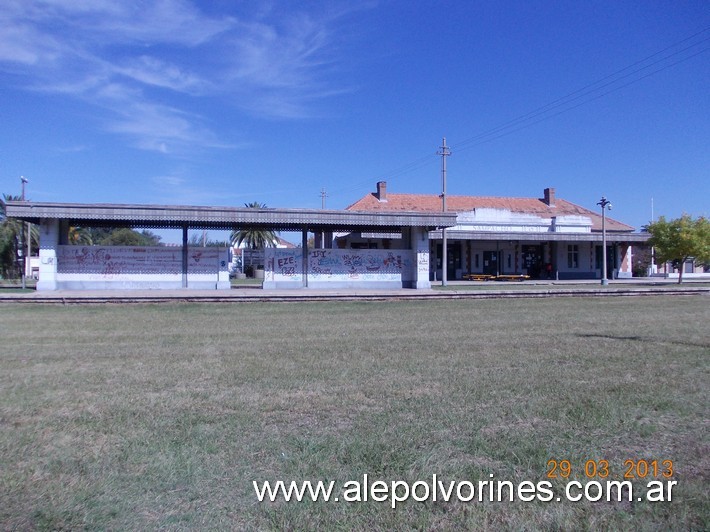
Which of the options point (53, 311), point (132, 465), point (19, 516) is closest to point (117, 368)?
point (132, 465)

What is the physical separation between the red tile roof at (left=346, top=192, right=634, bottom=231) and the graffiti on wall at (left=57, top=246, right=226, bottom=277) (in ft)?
73.6

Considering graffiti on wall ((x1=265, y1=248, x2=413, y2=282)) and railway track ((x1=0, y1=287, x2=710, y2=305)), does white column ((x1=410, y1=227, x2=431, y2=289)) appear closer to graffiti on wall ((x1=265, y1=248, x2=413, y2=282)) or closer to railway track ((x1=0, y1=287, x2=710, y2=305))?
graffiti on wall ((x1=265, y1=248, x2=413, y2=282))

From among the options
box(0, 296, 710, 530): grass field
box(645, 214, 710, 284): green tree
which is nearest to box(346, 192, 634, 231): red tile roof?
box(645, 214, 710, 284): green tree

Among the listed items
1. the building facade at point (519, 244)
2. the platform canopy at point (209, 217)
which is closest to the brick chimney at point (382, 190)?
the building facade at point (519, 244)

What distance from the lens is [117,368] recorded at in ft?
27.9

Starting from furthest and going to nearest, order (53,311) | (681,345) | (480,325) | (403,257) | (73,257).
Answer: (403,257), (73,257), (53,311), (480,325), (681,345)

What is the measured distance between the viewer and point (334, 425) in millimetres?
5500

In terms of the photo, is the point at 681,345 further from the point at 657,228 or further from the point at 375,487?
the point at 657,228

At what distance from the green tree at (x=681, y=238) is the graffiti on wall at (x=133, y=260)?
3296cm

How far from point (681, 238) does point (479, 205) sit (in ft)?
56.7

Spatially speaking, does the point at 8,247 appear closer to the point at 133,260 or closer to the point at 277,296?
the point at 133,260

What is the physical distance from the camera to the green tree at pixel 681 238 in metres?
42.8

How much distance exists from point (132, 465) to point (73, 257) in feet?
89.6

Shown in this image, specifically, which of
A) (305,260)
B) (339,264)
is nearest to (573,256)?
(339,264)
